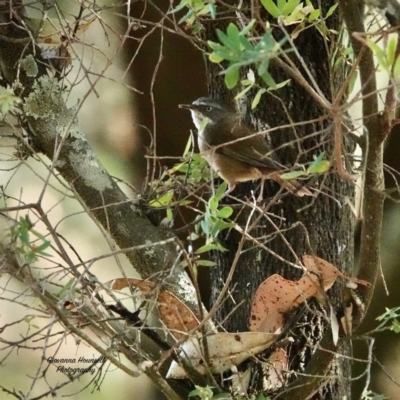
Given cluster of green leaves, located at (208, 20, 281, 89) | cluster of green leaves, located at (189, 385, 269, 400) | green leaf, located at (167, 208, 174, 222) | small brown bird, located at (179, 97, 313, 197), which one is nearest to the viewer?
cluster of green leaves, located at (208, 20, 281, 89)

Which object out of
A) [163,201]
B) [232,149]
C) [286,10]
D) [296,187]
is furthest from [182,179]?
[286,10]

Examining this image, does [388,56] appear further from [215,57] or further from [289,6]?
[289,6]

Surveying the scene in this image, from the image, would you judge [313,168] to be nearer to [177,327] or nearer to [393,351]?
[177,327]

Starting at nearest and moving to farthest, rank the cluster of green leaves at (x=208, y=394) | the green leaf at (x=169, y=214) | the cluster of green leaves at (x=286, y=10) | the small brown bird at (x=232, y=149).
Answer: the cluster of green leaves at (x=286, y=10) < the cluster of green leaves at (x=208, y=394) < the green leaf at (x=169, y=214) < the small brown bird at (x=232, y=149)

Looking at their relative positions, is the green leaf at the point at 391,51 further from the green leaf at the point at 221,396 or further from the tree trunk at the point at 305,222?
the green leaf at the point at 221,396

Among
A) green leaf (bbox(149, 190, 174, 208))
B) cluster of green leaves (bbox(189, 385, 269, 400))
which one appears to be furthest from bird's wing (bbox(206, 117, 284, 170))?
cluster of green leaves (bbox(189, 385, 269, 400))

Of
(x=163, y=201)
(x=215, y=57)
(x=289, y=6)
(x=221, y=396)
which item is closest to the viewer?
(x=215, y=57)

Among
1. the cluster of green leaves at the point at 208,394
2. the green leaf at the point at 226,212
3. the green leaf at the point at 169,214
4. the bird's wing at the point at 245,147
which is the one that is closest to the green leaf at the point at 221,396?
the cluster of green leaves at the point at 208,394

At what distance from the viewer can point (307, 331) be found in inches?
55.9

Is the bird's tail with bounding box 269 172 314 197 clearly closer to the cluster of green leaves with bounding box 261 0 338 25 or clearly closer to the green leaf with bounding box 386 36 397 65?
the cluster of green leaves with bounding box 261 0 338 25

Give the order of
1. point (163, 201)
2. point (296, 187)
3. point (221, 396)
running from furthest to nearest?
point (163, 201) → point (296, 187) → point (221, 396)

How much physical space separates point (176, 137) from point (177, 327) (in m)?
1.39

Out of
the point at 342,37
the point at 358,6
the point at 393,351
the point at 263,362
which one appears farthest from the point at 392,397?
the point at 358,6

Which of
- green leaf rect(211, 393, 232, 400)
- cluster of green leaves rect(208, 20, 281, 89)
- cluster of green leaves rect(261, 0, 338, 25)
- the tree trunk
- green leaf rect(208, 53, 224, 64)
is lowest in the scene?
green leaf rect(211, 393, 232, 400)
